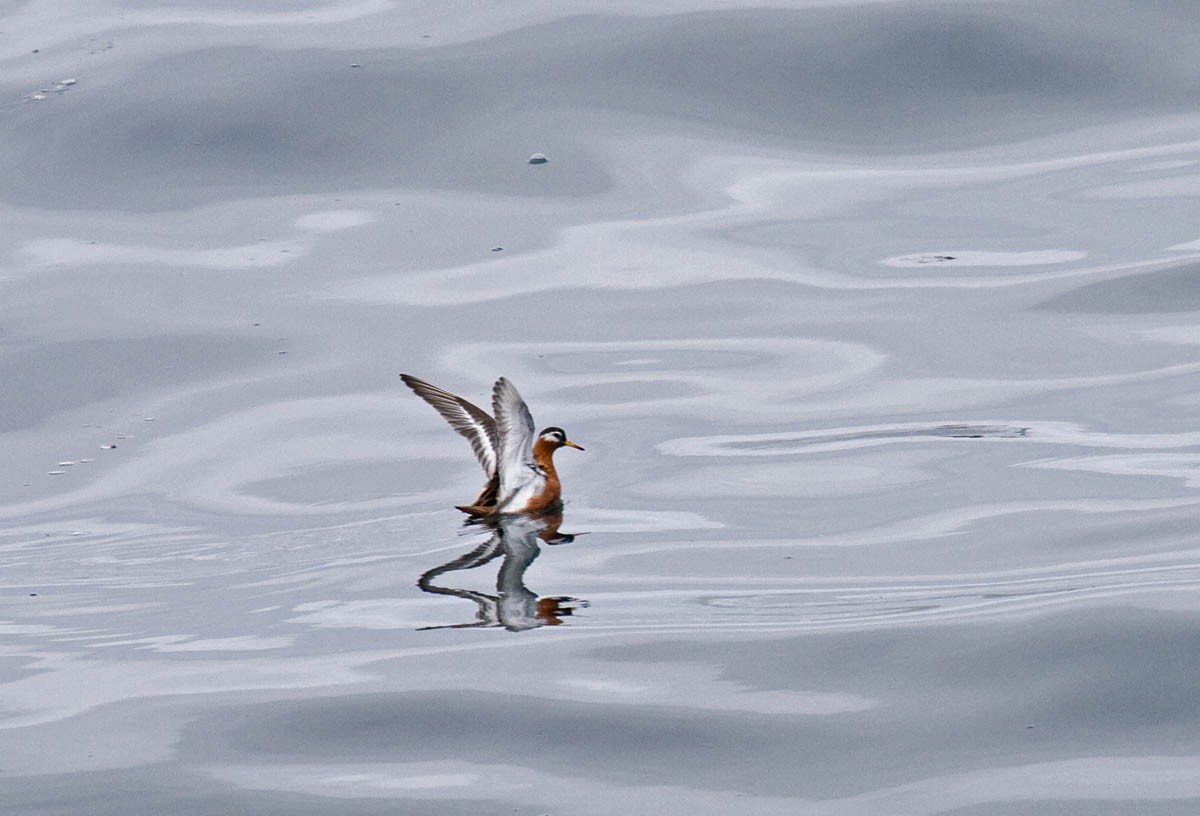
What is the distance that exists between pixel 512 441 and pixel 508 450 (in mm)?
83

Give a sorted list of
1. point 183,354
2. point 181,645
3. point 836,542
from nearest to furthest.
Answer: point 181,645
point 836,542
point 183,354

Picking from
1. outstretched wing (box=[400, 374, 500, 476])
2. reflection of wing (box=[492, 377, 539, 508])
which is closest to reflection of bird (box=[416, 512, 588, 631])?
reflection of wing (box=[492, 377, 539, 508])

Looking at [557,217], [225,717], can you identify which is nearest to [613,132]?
[557,217]

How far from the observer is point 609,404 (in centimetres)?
911

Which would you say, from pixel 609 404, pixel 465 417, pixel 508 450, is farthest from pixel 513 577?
pixel 609 404

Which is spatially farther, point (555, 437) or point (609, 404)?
point (609, 404)

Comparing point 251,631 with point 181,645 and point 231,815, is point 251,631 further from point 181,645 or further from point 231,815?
point 231,815

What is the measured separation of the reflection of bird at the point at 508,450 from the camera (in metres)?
7.84

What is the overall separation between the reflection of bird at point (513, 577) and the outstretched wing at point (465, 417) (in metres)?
0.67

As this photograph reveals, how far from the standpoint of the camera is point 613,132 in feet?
37.6

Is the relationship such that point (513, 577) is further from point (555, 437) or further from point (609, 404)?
point (609, 404)

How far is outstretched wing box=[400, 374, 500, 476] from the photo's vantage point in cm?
848

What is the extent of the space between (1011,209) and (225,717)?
7.05m

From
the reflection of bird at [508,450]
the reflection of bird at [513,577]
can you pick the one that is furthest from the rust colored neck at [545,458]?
the reflection of bird at [513,577]
